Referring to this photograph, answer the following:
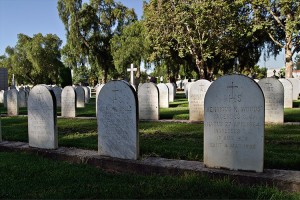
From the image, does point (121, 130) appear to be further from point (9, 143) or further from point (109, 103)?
point (9, 143)

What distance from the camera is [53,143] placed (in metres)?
6.05

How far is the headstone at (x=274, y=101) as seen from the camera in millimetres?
9133

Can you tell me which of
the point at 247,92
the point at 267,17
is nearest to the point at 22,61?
the point at 267,17

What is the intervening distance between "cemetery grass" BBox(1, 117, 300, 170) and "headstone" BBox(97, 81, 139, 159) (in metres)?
0.36

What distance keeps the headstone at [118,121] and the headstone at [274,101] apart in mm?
5444

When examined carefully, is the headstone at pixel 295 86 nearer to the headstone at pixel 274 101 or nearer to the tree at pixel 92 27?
the headstone at pixel 274 101

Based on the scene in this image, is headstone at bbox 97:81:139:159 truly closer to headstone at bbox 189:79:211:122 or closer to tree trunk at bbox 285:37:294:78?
headstone at bbox 189:79:211:122

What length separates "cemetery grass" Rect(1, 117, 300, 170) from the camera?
16.6 feet

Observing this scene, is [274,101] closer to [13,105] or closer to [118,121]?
[118,121]

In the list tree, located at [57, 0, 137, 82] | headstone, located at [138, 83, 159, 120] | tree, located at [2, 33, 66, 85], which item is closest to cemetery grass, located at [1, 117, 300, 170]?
headstone, located at [138, 83, 159, 120]

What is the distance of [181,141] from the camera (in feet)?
21.9

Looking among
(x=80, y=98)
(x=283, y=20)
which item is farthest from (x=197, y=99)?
(x=283, y=20)

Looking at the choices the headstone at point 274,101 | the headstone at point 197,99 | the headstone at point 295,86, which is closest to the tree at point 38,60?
the headstone at point 295,86

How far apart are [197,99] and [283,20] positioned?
1977cm
